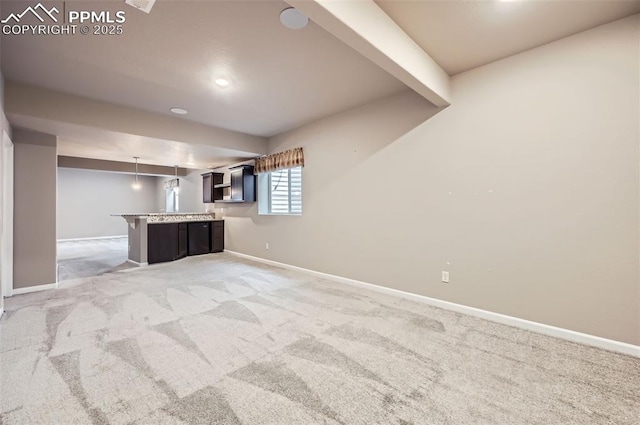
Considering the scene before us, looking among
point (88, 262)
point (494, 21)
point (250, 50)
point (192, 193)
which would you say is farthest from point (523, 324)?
point (192, 193)

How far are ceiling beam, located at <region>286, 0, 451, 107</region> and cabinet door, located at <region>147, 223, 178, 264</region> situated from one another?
219 inches

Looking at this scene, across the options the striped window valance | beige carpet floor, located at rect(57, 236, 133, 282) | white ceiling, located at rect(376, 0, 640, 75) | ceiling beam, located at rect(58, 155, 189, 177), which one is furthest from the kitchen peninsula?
white ceiling, located at rect(376, 0, 640, 75)

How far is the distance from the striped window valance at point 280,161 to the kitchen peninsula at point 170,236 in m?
2.23

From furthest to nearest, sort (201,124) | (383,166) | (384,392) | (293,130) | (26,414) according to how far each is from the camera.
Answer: (293,130) < (201,124) < (383,166) < (384,392) < (26,414)

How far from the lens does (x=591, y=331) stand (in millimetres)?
2230

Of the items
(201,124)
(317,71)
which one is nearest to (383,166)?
(317,71)

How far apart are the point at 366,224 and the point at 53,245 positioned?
454 centimetres

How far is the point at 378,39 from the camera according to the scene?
1968 millimetres

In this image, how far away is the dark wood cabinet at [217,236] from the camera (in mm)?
6805

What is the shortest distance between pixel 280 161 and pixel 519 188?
3.75m

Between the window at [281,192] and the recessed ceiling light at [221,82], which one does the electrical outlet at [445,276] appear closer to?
the window at [281,192]

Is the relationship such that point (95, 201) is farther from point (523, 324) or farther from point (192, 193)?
point (523, 324)

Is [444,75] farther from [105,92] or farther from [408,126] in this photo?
[105,92]

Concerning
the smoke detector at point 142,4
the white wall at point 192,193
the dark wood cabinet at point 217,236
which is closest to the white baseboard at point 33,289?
the dark wood cabinet at point 217,236
